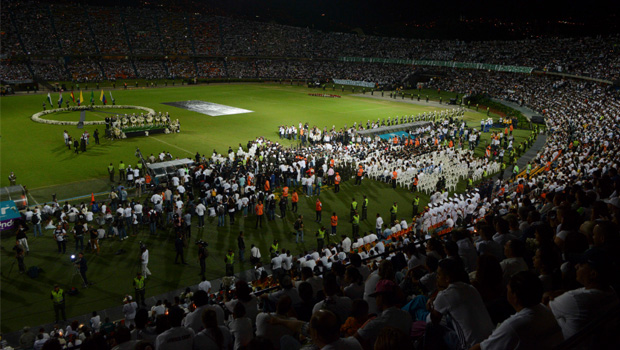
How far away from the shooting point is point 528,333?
127 inches

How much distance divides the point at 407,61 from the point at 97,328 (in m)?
80.1

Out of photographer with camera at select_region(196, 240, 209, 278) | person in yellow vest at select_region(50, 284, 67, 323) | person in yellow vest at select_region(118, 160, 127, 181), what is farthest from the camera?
person in yellow vest at select_region(118, 160, 127, 181)

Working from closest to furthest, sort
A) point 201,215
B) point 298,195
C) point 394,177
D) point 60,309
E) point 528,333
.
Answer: point 528,333, point 60,309, point 201,215, point 298,195, point 394,177

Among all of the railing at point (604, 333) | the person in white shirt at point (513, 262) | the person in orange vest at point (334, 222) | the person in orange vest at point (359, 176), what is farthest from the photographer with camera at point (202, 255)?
the railing at point (604, 333)

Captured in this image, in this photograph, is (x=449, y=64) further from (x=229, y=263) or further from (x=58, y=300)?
(x=58, y=300)

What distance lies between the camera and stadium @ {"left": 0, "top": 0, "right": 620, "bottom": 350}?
4582 millimetres

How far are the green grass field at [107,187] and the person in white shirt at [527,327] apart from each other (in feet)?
39.6

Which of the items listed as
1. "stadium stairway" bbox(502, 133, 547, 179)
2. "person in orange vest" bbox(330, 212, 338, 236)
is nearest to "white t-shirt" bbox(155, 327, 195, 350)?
"person in orange vest" bbox(330, 212, 338, 236)

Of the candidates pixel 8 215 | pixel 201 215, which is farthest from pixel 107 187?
pixel 201 215

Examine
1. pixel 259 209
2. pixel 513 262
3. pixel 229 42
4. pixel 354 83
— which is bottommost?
pixel 259 209

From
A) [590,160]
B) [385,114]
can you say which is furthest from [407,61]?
[590,160]

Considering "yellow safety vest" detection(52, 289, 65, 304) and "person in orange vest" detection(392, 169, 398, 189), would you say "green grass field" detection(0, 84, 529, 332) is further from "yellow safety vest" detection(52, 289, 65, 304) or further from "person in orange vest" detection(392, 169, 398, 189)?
"yellow safety vest" detection(52, 289, 65, 304)

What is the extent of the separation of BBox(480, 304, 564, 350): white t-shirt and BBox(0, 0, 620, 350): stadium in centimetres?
2

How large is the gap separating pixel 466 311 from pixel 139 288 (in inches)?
421
